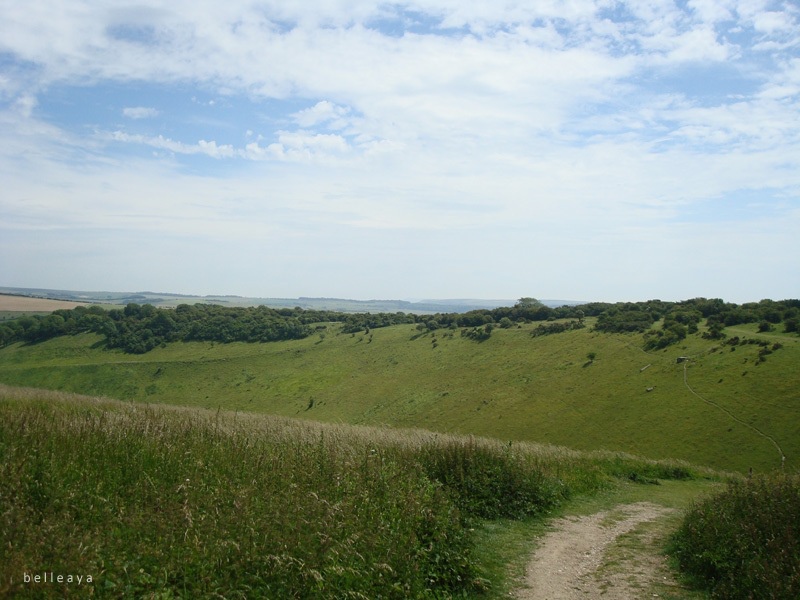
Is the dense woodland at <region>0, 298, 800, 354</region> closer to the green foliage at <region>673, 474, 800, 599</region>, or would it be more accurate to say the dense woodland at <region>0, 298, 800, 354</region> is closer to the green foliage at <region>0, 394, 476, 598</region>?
the green foliage at <region>673, 474, 800, 599</region>

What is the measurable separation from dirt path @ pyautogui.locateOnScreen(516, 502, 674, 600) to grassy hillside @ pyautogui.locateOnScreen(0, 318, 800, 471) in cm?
2629

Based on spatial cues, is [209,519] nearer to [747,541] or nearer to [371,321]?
[747,541]

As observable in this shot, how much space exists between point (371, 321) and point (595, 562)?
97.0 metres

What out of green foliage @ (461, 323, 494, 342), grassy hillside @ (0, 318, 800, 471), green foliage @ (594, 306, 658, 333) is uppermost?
green foliage @ (594, 306, 658, 333)

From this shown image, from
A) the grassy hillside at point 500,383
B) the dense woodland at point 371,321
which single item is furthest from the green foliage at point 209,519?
the dense woodland at point 371,321

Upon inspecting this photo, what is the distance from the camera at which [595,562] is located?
7773mm

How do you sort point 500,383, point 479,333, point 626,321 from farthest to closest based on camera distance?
1. point 479,333
2. point 626,321
3. point 500,383

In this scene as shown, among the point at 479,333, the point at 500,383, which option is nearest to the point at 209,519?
the point at 500,383

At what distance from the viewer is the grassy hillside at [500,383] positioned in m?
38.6

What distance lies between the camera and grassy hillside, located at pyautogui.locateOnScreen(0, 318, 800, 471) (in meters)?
38.6

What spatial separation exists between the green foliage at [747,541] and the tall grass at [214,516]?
2823 mm

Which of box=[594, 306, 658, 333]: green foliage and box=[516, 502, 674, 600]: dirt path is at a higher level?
box=[594, 306, 658, 333]: green foliage

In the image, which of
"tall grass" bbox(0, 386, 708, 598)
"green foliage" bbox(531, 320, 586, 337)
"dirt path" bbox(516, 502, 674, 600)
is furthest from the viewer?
"green foliage" bbox(531, 320, 586, 337)

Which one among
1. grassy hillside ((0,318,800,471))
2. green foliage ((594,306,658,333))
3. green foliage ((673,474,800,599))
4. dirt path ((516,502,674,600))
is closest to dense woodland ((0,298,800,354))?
green foliage ((594,306,658,333))
